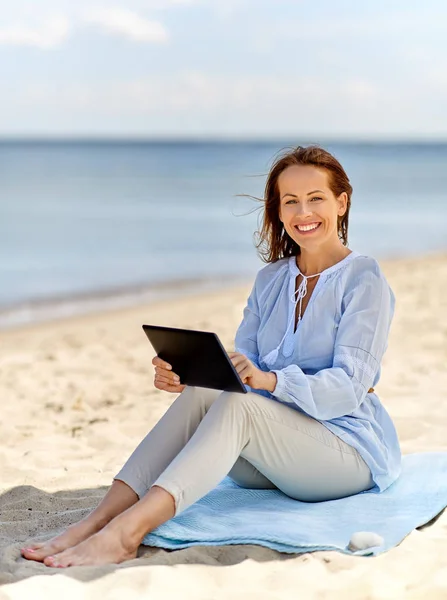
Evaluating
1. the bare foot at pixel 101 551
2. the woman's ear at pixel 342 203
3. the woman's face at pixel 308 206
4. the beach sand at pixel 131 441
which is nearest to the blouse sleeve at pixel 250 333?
the woman's face at pixel 308 206

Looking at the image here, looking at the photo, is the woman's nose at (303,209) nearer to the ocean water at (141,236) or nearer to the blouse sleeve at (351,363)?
the blouse sleeve at (351,363)

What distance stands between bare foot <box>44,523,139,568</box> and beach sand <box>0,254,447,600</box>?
0.16ft

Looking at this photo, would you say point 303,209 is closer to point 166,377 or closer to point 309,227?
point 309,227

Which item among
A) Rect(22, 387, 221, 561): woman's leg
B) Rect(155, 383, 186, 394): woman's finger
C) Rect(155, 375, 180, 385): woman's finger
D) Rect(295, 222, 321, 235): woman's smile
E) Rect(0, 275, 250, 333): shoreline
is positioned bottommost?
Rect(0, 275, 250, 333): shoreline

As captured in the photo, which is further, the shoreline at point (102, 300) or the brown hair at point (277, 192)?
the shoreline at point (102, 300)

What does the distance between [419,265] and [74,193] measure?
17054 mm

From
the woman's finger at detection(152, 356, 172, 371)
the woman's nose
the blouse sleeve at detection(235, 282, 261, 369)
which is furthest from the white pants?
the woman's nose

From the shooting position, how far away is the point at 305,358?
141 inches

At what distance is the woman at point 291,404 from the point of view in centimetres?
315

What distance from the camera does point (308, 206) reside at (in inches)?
142

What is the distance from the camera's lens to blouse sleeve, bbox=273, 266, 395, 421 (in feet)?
10.8

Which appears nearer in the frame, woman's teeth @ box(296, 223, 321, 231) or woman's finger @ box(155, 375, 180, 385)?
woman's finger @ box(155, 375, 180, 385)

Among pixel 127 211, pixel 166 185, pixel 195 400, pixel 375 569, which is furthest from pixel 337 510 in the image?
pixel 166 185

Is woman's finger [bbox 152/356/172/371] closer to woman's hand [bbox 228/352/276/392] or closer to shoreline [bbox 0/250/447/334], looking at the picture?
woman's hand [bbox 228/352/276/392]
